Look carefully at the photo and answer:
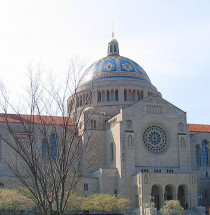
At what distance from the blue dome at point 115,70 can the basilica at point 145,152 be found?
1.89m

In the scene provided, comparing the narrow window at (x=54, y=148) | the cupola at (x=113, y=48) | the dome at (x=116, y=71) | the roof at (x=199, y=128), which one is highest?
the cupola at (x=113, y=48)

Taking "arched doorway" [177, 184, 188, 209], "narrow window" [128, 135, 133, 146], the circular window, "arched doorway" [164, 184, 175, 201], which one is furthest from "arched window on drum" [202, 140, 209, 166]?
"narrow window" [128, 135, 133, 146]

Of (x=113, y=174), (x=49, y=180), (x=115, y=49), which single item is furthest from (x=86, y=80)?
(x=49, y=180)

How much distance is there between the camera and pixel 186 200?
175ft

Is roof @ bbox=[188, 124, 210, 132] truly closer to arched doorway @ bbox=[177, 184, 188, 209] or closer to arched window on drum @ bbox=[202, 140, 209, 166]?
arched window on drum @ bbox=[202, 140, 209, 166]

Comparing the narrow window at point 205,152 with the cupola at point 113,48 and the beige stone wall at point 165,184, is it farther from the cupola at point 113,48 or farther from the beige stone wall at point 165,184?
the cupola at point 113,48

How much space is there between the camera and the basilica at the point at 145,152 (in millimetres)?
52719

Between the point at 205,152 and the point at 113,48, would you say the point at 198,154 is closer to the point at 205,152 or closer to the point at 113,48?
the point at 205,152

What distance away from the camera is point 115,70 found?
6869cm

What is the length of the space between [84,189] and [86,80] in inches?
819

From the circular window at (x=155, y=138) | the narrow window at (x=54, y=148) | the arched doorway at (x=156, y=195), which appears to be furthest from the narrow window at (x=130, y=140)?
the narrow window at (x=54, y=148)

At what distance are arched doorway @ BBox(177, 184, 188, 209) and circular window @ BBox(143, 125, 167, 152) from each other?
565 cm

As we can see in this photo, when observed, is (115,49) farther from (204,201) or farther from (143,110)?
(204,201)

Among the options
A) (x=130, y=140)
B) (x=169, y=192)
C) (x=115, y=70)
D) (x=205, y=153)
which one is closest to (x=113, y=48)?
(x=115, y=70)
